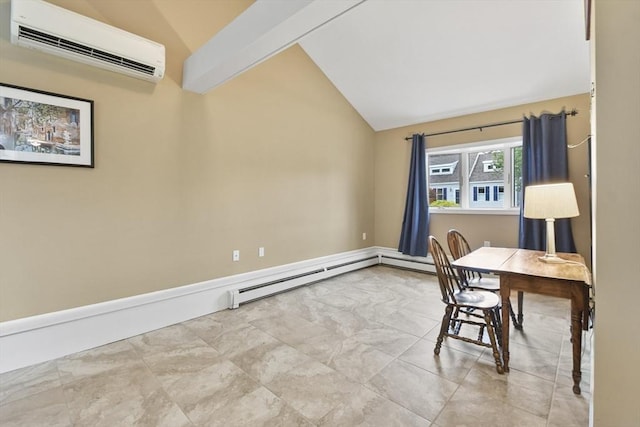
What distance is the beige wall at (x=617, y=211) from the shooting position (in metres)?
0.99

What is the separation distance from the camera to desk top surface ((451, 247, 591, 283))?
5.94 feet

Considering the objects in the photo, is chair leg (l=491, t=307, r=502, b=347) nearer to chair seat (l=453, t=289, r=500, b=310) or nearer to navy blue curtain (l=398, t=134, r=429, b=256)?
chair seat (l=453, t=289, r=500, b=310)

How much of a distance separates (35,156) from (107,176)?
0.43m

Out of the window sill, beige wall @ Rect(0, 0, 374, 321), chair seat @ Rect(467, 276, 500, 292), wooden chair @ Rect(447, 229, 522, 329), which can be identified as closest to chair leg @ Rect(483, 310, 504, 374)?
wooden chair @ Rect(447, 229, 522, 329)

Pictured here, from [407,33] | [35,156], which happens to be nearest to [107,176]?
[35,156]

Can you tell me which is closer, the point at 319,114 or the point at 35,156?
the point at 35,156

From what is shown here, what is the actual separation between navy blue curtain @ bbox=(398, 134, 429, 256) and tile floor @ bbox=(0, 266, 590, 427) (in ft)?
6.30

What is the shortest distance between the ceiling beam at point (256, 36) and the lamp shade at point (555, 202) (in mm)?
1910

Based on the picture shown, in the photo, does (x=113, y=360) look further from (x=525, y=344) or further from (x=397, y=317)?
(x=525, y=344)

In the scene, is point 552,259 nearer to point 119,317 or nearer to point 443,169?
point 443,169

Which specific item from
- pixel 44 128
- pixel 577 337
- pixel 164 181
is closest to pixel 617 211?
pixel 577 337

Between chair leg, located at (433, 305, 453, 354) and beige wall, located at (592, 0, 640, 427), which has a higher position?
beige wall, located at (592, 0, 640, 427)

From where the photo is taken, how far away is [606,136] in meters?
1.04

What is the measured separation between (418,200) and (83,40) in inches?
171
